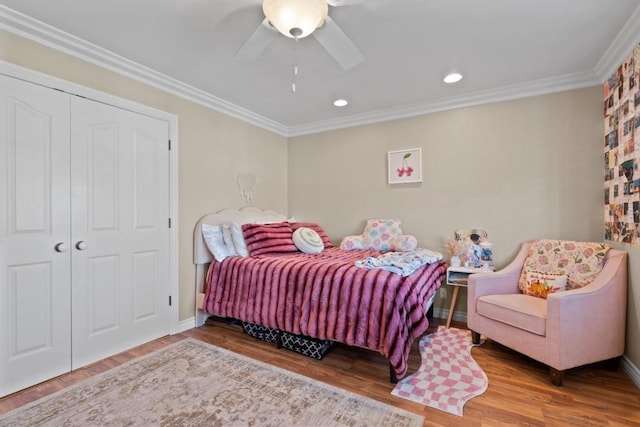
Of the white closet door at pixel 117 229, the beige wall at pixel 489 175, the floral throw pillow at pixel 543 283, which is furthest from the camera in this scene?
the beige wall at pixel 489 175

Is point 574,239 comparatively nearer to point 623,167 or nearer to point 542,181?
point 542,181

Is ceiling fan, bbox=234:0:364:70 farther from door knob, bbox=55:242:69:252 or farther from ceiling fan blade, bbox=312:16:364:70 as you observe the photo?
door knob, bbox=55:242:69:252

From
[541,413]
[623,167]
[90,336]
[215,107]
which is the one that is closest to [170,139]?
[215,107]

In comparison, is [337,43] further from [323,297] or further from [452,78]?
[323,297]

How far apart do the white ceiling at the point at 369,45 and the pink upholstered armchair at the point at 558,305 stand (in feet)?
5.09

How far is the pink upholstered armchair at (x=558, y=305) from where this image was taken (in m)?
2.04

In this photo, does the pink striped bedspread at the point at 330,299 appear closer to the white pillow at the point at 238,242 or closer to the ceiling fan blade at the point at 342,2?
the white pillow at the point at 238,242

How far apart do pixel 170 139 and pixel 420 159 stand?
8.78ft

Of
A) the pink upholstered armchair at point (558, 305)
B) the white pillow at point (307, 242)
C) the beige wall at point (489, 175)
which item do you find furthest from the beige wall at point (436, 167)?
the white pillow at point (307, 242)

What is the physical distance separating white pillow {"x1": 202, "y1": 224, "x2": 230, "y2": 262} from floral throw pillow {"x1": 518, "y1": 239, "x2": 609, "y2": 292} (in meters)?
2.77

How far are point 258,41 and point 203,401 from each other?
2225mm

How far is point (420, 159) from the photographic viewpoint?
3.59 meters

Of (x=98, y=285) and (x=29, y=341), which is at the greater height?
(x=98, y=285)

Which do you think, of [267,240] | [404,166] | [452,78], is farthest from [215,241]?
[452,78]
